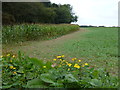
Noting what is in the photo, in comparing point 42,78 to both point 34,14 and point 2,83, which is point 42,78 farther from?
point 34,14

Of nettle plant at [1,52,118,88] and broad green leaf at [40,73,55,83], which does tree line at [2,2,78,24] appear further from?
broad green leaf at [40,73,55,83]

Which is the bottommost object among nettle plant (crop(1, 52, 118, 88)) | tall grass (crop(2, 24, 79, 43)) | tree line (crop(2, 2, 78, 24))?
nettle plant (crop(1, 52, 118, 88))

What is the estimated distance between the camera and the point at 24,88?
1.06 m

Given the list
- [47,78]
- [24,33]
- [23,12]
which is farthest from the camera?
[23,12]

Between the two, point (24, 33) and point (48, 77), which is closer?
point (48, 77)

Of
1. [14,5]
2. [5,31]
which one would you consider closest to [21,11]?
[14,5]

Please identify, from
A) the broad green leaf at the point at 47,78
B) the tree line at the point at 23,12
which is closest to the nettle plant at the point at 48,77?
the broad green leaf at the point at 47,78

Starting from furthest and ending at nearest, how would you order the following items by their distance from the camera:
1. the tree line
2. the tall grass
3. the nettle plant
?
1. the tree line
2. the tall grass
3. the nettle plant

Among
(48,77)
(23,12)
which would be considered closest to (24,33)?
(48,77)

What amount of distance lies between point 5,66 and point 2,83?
30 cm

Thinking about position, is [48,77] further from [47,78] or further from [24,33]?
[24,33]

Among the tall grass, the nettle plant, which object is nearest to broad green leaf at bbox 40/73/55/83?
the nettle plant

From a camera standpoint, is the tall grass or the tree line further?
the tree line

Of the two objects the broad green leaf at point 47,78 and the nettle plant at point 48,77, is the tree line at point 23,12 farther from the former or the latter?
the broad green leaf at point 47,78
